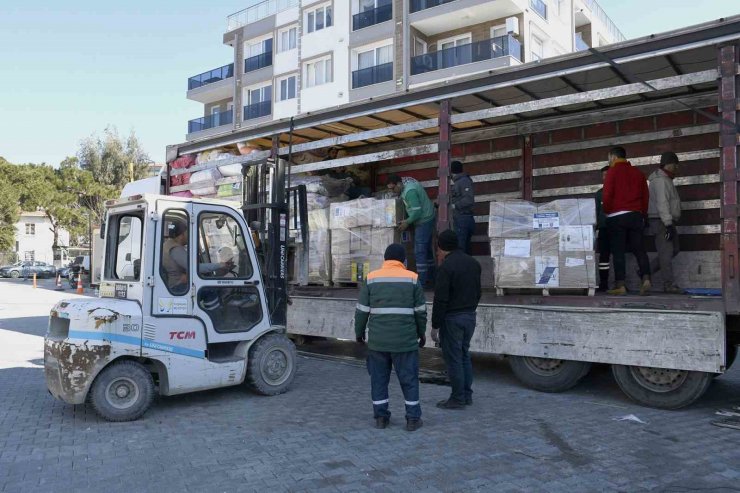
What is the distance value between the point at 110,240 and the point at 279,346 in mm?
2199

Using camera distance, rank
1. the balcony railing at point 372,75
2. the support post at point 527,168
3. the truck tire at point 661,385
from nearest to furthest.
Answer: the truck tire at point 661,385
the support post at point 527,168
the balcony railing at point 372,75

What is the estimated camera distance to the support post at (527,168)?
353 inches

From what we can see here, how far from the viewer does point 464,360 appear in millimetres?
6031

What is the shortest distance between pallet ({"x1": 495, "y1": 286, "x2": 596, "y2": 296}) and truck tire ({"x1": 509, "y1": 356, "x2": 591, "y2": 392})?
2.44ft

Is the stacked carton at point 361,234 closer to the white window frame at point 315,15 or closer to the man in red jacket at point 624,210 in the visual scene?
the man in red jacket at point 624,210

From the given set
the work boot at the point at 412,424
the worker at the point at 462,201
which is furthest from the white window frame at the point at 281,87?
the work boot at the point at 412,424

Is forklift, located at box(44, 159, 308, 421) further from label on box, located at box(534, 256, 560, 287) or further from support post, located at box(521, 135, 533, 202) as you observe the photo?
support post, located at box(521, 135, 533, 202)

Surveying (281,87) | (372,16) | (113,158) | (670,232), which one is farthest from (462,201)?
(113,158)

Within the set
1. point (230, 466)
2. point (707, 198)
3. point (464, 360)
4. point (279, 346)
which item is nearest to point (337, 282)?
point (279, 346)

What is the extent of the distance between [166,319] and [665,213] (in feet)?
18.2

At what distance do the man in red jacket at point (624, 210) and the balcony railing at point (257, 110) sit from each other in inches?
1003

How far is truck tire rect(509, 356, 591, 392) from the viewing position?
6.31 m

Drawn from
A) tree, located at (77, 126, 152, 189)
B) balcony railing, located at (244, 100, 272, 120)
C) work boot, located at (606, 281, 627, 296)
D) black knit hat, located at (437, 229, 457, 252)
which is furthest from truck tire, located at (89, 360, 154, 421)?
tree, located at (77, 126, 152, 189)

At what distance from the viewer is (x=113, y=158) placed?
44875mm
